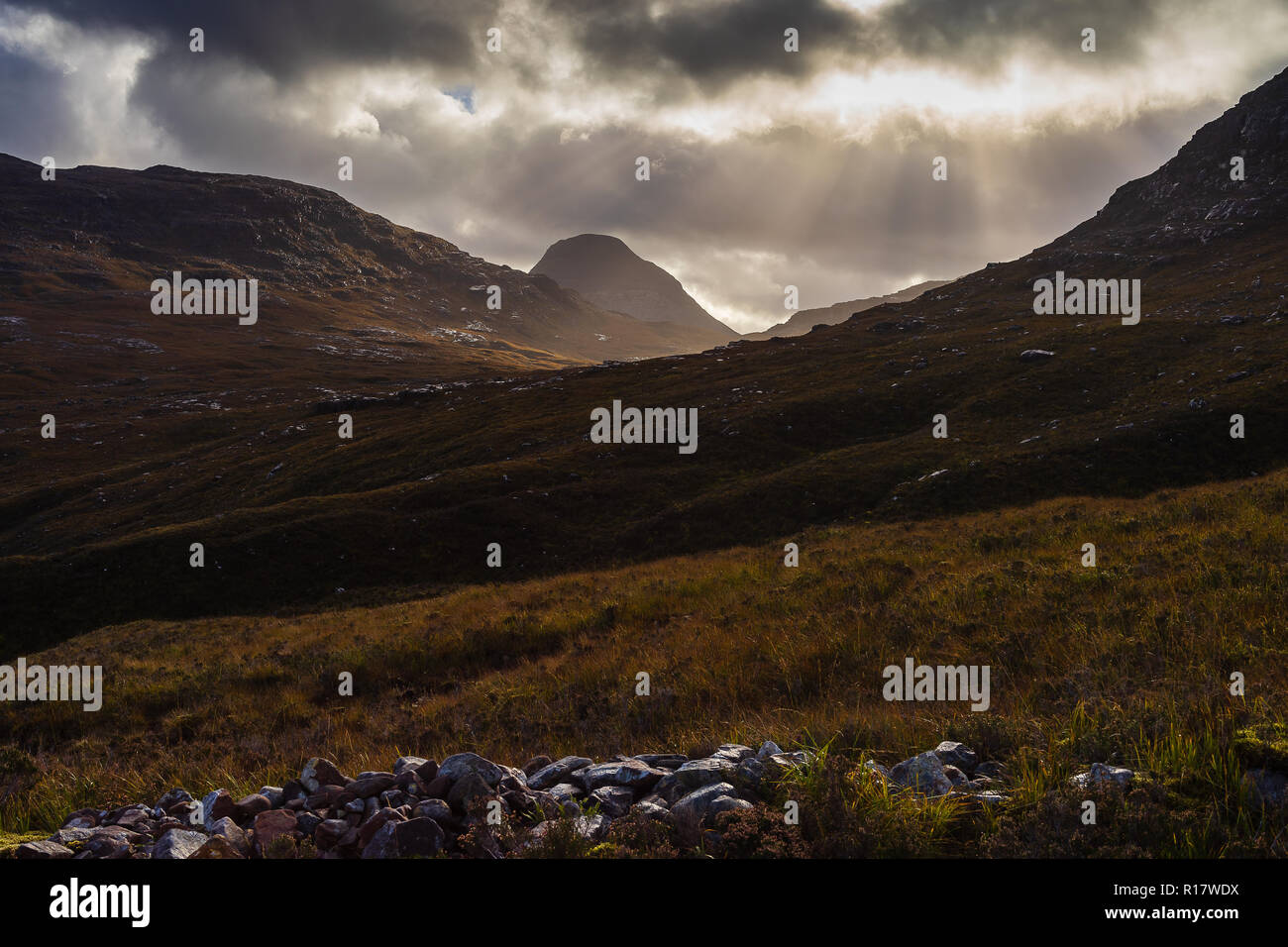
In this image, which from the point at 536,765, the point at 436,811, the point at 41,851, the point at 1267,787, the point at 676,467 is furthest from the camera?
the point at 676,467

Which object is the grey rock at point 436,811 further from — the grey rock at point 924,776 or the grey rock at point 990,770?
the grey rock at point 990,770

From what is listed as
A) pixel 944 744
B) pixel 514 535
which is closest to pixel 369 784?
pixel 944 744

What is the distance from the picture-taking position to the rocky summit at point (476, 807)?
4492 millimetres

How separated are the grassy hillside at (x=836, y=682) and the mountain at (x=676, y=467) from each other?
0.65 meters

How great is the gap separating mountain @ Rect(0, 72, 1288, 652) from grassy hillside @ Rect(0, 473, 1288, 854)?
647 mm

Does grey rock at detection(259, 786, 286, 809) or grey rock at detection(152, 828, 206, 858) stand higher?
grey rock at detection(152, 828, 206, 858)

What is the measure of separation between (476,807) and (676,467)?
1583 inches

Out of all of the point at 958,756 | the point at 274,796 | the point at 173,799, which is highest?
the point at 958,756

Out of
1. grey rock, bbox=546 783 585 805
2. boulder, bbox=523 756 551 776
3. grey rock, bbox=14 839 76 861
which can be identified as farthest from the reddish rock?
boulder, bbox=523 756 551 776

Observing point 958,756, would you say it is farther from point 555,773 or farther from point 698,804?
point 555,773

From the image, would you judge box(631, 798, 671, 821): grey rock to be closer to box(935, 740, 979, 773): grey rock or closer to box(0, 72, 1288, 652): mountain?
box(935, 740, 979, 773): grey rock

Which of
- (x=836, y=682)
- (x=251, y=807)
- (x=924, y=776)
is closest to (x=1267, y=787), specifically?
(x=924, y=776)

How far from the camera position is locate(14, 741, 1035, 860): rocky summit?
4.49 m

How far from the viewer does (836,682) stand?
9.66 m
